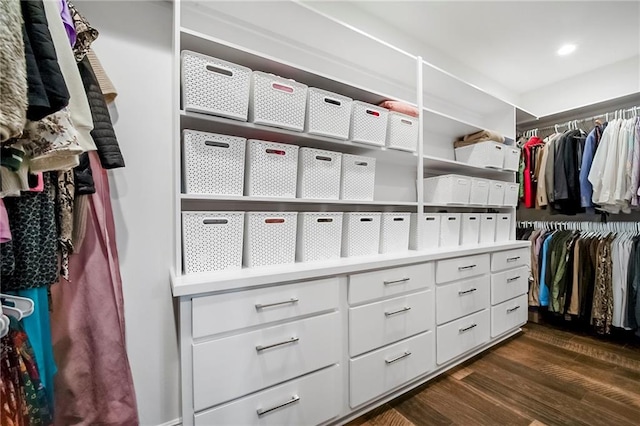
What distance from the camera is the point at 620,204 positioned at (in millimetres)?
2211

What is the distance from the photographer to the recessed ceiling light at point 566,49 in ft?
7.63

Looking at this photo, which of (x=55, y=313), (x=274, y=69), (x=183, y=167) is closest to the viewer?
(x=55, y=313)

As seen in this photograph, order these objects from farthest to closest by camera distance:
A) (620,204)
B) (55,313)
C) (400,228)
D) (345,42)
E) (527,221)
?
(527,221) < (620,204) < (400,228) < (345,42) < (55,313)

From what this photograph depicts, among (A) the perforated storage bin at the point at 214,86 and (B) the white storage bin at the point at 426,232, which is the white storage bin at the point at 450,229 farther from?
(A) the perforated storage bin at the point at 214,86

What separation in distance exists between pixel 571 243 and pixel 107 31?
3.59 m

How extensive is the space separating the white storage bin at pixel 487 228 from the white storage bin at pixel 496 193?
12cm

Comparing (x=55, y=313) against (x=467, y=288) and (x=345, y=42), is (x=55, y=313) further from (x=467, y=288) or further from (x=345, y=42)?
(x=467, y=288)

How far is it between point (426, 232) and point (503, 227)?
1.05 meters

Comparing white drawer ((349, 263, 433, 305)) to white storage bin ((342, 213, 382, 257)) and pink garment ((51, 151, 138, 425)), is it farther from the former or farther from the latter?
pink garment ((51, 151, 138, 425))

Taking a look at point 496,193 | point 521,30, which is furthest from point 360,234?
point 521,30

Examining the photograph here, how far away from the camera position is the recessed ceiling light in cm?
232

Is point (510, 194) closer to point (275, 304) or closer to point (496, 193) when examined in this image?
point (496, 193)

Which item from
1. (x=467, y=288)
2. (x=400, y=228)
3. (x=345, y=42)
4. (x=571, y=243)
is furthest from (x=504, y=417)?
(x=345, y=42)

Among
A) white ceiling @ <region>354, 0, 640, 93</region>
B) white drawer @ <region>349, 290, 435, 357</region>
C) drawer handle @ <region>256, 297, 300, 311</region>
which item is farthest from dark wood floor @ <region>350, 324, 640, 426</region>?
white ceiling @ <region>354, 0, 640, 93</region>
